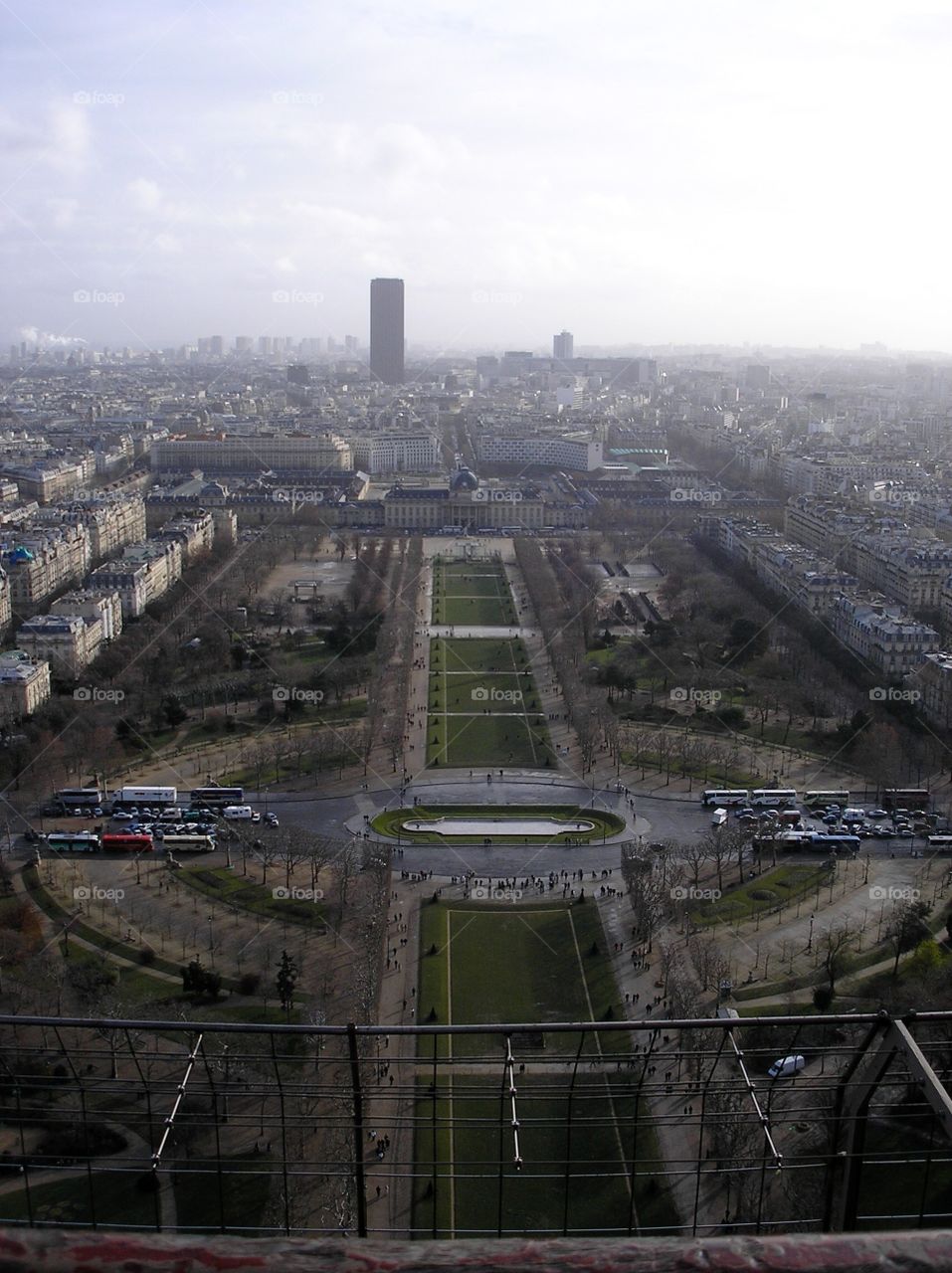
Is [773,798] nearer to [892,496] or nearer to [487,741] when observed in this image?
[487,741]

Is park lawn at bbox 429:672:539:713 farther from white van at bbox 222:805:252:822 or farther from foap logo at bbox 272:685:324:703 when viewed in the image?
white van at bbox 222:805:252:822

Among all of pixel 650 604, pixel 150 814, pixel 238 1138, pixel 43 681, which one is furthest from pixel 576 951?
pixel 650 604

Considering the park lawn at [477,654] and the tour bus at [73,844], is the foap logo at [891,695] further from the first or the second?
the tour bus at [73,844]

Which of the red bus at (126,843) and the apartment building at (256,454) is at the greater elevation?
the apartment building at (256,454)

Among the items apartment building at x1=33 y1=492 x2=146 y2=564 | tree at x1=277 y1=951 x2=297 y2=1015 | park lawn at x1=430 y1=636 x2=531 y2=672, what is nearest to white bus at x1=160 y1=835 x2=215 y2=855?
tree at x1=277 y1=951 x2=297 y2=1015

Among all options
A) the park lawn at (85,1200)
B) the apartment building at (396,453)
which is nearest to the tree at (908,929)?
the park lawn at (85,1200)

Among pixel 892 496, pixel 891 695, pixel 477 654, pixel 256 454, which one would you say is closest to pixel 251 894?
pixel 477 654
